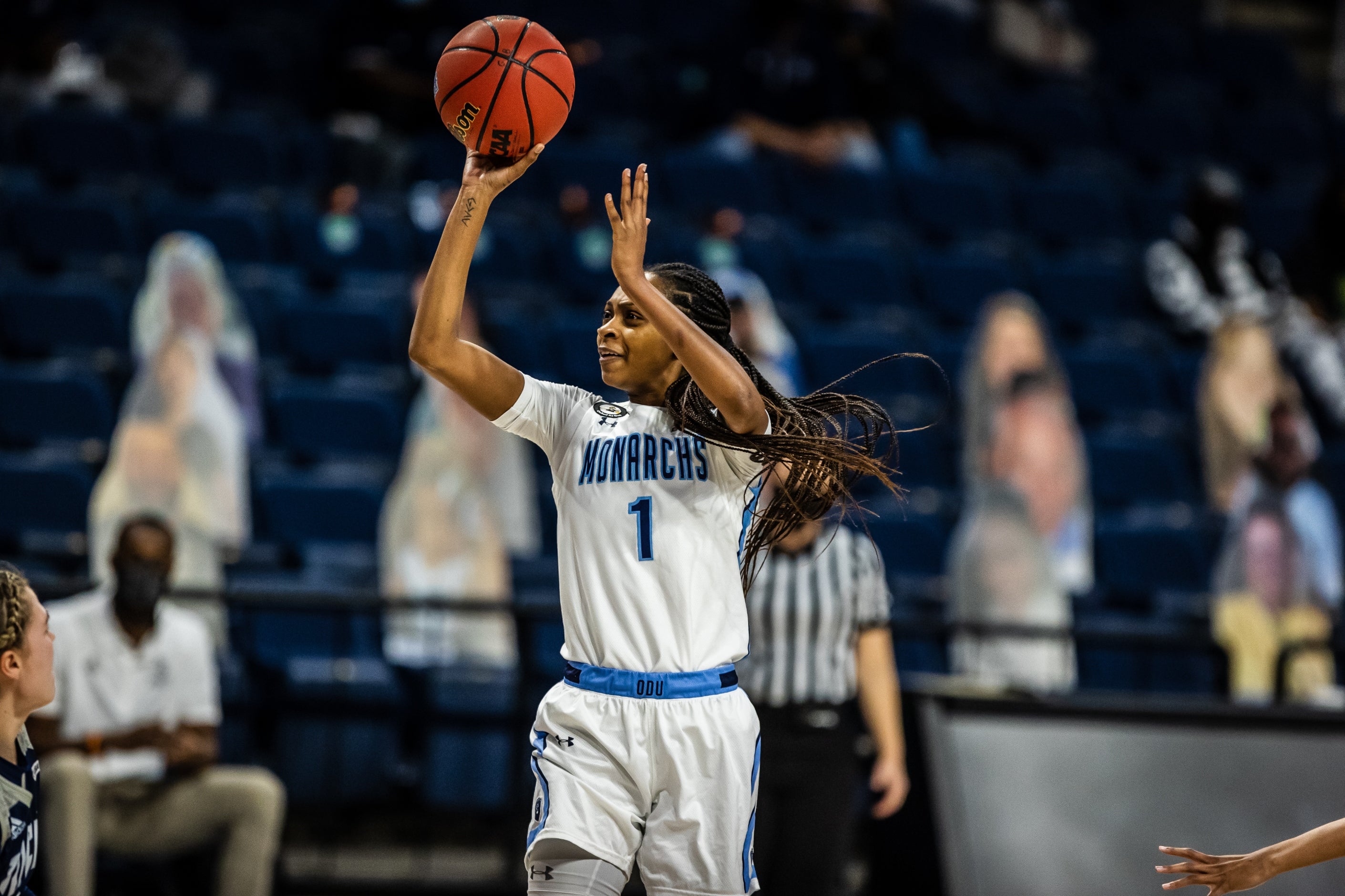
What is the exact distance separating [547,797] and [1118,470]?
20.1 ft

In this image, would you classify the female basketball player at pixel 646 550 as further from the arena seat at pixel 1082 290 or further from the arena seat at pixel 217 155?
the arena seat at pixel 1082 290

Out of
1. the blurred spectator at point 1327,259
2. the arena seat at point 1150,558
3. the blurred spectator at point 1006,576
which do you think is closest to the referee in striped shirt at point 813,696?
the blurred spectator at point 1006,576

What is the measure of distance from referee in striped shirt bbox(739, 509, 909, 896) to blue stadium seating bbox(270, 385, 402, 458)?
3.42 m

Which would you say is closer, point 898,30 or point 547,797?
point 547,797

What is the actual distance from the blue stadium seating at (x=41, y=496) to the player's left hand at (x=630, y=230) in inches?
180

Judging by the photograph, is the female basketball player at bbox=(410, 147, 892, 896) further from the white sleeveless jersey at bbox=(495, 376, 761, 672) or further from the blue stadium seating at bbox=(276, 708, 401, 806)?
the blue stadium seating at bbox=(276, 708, 401, 806)

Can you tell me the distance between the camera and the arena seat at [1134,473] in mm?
8273

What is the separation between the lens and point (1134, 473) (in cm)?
830

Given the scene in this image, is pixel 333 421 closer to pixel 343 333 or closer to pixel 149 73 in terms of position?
pixel 343 333

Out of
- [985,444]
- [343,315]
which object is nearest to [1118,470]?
[985,444]

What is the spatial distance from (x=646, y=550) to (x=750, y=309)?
4.29 m

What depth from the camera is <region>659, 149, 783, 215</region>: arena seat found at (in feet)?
31.0

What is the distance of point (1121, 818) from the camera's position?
16.8 feet

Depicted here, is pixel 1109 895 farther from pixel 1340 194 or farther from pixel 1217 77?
pixel 1217 77
